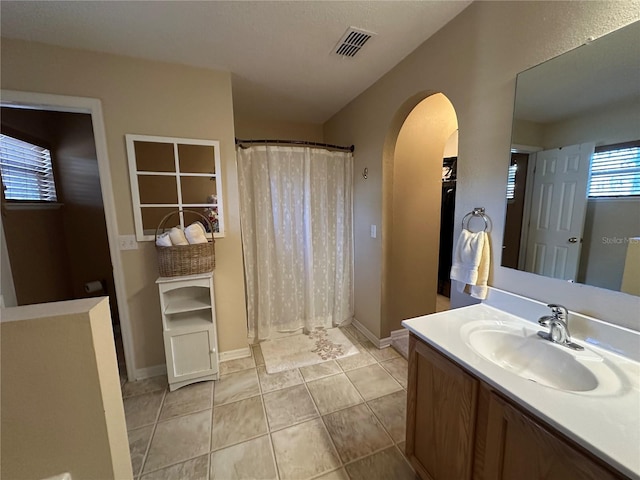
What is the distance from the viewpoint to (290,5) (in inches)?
54.0

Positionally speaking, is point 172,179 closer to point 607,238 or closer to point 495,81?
point 495,81

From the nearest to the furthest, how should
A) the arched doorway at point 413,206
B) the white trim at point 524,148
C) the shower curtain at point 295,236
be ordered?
the white trim at point 524,148
the arched doorway at point 413,206
the shower curtain at point 295,236

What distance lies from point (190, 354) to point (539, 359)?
7.05 feet

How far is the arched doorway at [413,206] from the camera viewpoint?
2.23 metres

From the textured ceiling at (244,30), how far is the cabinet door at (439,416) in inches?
71.4

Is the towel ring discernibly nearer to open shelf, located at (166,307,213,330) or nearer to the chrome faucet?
the chrome faucet

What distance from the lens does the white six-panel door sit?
1.04m

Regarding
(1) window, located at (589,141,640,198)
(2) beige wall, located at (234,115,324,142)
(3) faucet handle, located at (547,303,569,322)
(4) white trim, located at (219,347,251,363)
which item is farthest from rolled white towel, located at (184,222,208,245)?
(1) window, located at (589,141,640,198)

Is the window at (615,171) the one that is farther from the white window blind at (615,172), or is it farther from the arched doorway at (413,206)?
the arched doorway at (413,206)

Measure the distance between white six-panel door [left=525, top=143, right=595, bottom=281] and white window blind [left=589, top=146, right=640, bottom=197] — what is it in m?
0.03

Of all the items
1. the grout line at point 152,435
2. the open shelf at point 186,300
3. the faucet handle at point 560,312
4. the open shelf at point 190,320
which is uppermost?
the faucet handle at point 560,312

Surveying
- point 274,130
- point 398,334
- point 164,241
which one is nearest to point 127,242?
point 164,241

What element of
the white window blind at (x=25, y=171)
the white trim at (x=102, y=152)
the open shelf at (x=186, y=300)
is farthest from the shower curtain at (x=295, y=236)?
the white window blind at (x=25, y=171)

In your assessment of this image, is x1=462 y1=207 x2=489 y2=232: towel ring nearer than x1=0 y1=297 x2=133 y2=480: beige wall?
No
